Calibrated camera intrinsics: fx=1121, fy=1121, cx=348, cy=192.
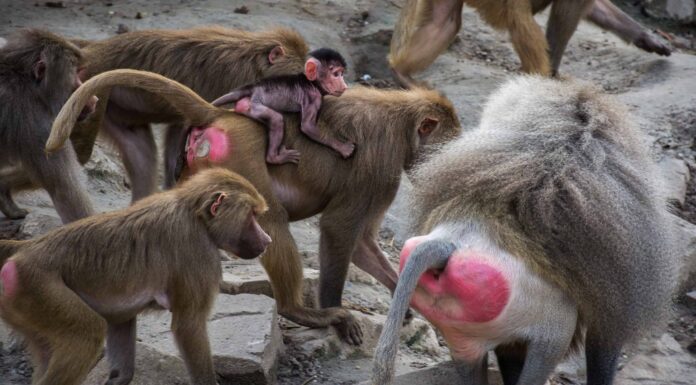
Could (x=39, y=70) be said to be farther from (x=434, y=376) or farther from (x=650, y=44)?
(x=650, y=44)

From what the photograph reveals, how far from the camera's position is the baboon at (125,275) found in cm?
384

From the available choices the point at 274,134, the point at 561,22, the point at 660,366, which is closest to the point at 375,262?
the point at 274,134

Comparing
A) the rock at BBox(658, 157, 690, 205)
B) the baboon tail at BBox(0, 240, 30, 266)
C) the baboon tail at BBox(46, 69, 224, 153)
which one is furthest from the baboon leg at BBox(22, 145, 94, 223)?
the rock at BBox(658, 157, 690, 205)

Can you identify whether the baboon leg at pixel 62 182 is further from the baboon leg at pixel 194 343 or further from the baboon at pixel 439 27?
the baboon at pixel 439 27

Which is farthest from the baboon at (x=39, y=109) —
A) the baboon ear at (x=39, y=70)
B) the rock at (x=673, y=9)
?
the rock at (x=673, y=9)

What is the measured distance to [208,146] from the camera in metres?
4.82

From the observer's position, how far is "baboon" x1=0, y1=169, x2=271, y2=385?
151 inches

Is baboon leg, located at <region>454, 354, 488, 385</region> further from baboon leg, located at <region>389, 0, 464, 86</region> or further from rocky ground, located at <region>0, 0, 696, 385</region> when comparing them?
baboon leg, located at <region>389, 0, 464, 86</region>

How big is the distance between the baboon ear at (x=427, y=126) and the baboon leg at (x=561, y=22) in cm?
276

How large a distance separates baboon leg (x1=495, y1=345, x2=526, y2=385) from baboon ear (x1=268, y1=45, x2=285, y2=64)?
2.03 m

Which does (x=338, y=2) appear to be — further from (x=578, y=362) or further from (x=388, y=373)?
(x=388, y=373)

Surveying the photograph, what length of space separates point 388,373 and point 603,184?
3.50 ft

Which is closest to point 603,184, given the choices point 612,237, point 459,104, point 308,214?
point 612,237

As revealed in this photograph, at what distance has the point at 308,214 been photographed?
16.8 feet
